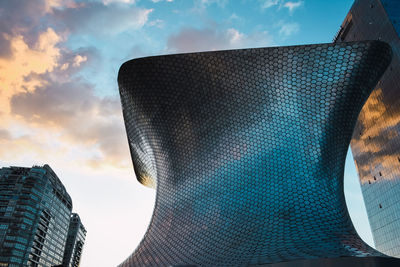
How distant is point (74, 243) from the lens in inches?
3142

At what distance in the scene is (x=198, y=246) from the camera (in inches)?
723

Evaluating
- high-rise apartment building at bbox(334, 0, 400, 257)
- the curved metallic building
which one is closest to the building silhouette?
the curved metallic building

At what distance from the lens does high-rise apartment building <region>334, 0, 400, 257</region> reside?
35312 mm

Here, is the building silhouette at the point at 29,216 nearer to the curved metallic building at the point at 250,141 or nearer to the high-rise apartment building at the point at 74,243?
the high-rise apartment building at the point at 74,243

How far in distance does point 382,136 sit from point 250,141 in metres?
27.2

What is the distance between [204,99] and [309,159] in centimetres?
776

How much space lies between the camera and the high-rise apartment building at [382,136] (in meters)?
35.3

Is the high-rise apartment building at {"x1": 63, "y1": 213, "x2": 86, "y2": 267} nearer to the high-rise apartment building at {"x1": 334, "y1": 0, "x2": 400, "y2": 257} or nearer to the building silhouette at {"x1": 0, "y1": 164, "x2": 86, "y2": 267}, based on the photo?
the building silhouette at {"x1": 0, "y1": 164, "x2": 86, "y2": 267}

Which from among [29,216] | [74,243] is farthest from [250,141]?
[74,243]

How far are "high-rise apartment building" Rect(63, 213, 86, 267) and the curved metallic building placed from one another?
2625 inches

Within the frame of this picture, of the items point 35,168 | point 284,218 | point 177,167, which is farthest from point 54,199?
point 284,218

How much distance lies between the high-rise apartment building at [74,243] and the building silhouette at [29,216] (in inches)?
649

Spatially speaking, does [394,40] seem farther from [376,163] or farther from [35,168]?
[35,168]

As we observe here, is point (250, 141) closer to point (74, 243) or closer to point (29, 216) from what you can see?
point (29, 216)
